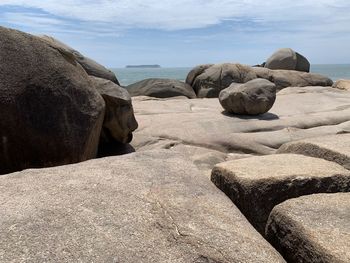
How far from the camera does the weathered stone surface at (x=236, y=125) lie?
7660 mm

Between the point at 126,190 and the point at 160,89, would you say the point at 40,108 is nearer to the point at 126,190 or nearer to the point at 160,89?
the point at 126,190

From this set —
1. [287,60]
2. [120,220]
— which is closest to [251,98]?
[120,220]

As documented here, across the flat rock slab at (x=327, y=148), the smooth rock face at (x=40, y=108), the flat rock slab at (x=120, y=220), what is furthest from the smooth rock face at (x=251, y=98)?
the flat rock slab at (x=120, y=220)

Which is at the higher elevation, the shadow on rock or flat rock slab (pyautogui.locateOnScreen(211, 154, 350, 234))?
flat rock slab (pyautogui.locateOnScreen(211, 154, 350, 234))

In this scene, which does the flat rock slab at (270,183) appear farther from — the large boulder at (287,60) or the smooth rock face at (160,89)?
the large boulder at (287,60)

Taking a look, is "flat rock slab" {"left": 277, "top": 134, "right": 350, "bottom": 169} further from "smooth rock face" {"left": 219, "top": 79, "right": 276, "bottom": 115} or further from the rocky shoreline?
"smooth rock face" {"left": 219, "top": 79, "right": 276, "bottom": 115}

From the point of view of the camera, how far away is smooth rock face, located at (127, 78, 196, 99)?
15.1 m

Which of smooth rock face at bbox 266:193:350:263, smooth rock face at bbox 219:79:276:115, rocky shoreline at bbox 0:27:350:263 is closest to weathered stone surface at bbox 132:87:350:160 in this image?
smooth rock face at bbox 219:79:276:115

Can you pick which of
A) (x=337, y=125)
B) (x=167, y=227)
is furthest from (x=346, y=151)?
(x=337, y=125)

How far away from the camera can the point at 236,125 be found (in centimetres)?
842

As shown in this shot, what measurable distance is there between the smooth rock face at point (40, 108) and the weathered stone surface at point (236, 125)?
2389 mm

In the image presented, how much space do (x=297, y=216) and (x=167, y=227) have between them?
768 mm

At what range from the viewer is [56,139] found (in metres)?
4.82

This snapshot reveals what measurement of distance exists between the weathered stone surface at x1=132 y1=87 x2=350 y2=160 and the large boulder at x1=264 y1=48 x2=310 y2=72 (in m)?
9.92
